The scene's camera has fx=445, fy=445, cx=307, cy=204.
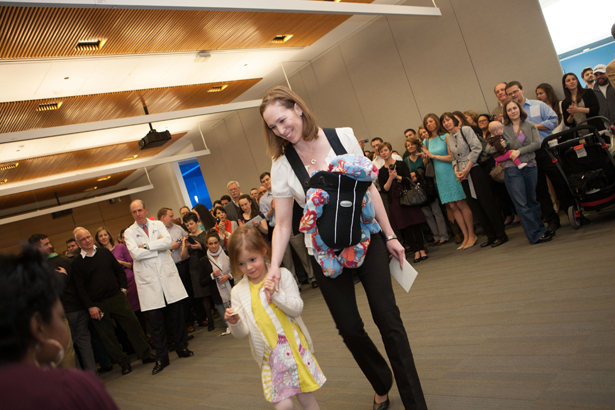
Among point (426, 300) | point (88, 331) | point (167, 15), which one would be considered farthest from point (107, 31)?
point (426, 300)

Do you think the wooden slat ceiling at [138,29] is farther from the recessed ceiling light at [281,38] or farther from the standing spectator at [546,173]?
the standing spectator at [546,173]

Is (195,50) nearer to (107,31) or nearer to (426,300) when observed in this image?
(107,31)

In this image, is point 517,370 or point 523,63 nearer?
point 517,370

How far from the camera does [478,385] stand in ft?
7.04

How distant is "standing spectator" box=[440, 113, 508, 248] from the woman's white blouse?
3445 mm

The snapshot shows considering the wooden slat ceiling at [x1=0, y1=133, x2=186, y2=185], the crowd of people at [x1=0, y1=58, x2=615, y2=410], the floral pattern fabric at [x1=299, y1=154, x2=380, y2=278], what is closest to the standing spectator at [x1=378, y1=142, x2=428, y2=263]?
the crowd of people at [x1=0, y1=58, x2=615, y2=410]

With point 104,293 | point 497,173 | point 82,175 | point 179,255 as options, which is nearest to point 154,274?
point 104,293

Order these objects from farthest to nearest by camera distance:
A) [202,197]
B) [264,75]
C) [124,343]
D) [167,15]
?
[202,197] < [264,75] < [124,343] < [167,15]

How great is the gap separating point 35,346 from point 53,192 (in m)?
17.1

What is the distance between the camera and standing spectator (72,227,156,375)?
5117 millimetres

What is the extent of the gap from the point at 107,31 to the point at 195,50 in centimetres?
168

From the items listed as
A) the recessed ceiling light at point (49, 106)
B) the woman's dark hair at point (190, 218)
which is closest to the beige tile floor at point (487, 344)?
the woman's dark hair at point (190, 218)

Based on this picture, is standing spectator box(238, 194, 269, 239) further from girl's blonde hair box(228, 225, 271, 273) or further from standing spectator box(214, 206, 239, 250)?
girl's blonde hair box(228, 225, 271, 273)

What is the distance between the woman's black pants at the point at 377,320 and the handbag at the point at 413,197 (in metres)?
3.94
